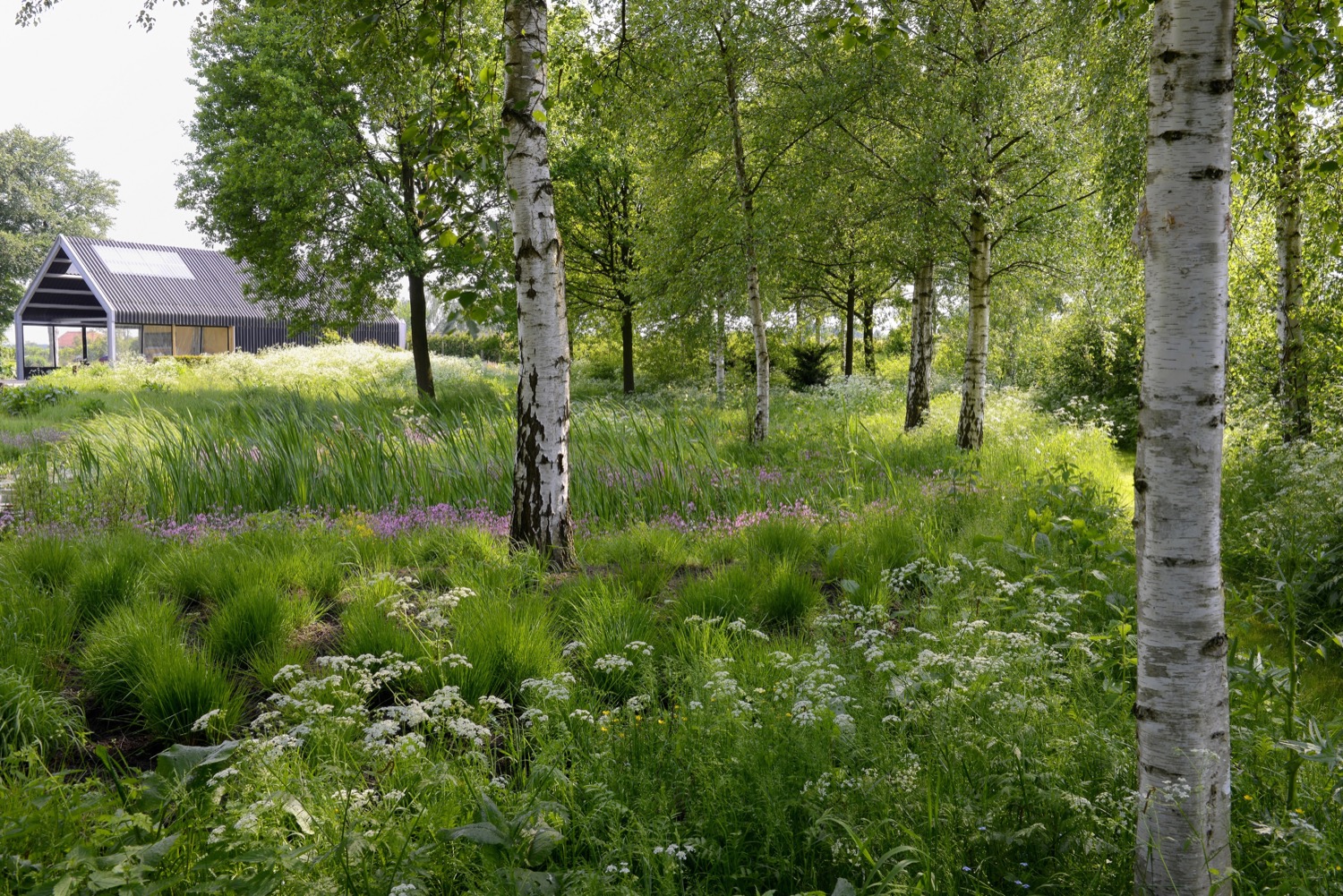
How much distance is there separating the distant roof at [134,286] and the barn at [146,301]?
0.04m

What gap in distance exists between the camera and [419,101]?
15945 millimetres

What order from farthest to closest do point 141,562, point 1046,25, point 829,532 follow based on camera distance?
point 1046,25 → point 829,532 → point 141,562

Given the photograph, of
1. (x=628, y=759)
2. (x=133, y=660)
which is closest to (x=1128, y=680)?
(x=628, y=759)

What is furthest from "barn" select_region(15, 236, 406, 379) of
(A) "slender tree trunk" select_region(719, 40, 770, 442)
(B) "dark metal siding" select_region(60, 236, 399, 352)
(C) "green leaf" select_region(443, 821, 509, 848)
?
(C) "green leaf" select_region(443, 821, 509, 848)

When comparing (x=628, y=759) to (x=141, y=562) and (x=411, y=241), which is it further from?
(x=411, y=241)

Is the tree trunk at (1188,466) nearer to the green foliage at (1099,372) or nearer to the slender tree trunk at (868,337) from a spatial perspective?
the green foliage at (1099,372)

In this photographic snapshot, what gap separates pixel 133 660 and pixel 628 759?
2.44m

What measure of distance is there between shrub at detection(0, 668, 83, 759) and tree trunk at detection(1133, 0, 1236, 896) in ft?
12.4

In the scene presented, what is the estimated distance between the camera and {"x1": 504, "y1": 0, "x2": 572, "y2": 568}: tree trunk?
506 centimetres

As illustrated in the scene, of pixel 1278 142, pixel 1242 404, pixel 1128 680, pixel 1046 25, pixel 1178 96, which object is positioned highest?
pixel 1046 25

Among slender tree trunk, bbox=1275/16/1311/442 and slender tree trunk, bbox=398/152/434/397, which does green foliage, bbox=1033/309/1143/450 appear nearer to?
slender tree trunk, bbox=1275/16/1311/442

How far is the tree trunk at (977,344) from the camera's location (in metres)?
10.9

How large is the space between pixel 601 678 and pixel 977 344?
9.02 metres

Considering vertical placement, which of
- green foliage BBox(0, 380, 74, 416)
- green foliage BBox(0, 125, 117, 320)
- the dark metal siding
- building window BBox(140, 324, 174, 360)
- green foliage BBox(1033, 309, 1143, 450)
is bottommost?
green foliage BBox(0, 380, 74, 416)
